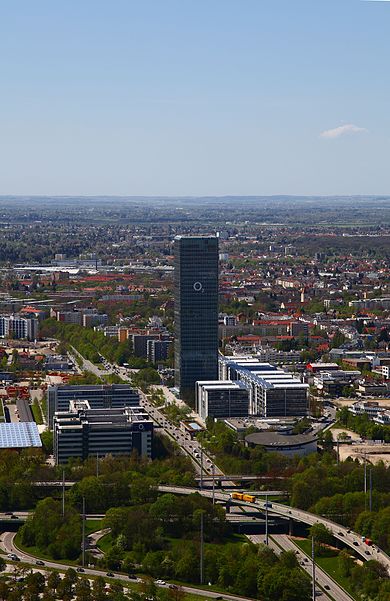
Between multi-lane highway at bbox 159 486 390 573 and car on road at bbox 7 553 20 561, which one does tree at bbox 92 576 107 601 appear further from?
multi-lane highway at bbox 159 486 390 573

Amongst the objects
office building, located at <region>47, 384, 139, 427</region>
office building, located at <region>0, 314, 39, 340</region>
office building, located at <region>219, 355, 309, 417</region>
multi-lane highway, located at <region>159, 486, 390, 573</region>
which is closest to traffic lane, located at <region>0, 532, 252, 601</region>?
multi-lane highway, located at <region>159, 486, 390, 573</region>

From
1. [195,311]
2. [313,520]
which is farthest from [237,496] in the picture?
[195,311]

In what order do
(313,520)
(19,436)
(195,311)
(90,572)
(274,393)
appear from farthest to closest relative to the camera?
(195,311) < (274,393) < (19,436) < (313,520) < (90,572)

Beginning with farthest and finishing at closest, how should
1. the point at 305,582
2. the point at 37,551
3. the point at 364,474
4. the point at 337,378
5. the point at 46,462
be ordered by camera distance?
1. the point at 337,378
2. the point at 46,462
3. the point at 364,474
4. the point at 37,551
5. the point at 305,582

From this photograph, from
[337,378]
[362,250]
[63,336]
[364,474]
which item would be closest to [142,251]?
[362,250]

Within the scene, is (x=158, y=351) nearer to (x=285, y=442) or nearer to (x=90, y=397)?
(x=90, y=397)

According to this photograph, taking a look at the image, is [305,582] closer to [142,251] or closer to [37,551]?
[37,551]
